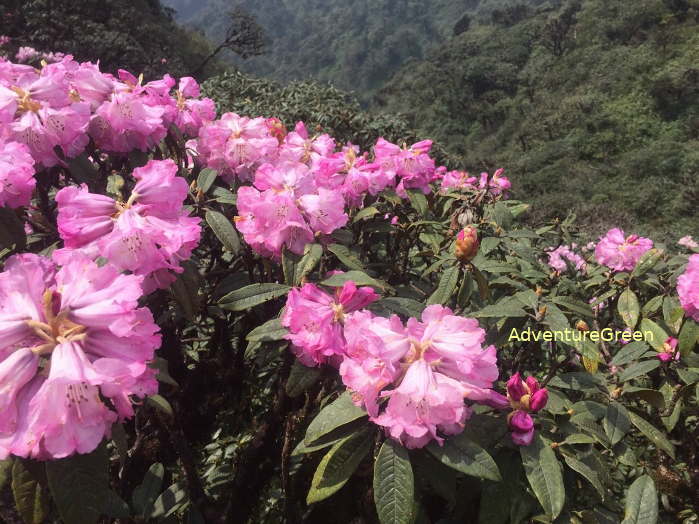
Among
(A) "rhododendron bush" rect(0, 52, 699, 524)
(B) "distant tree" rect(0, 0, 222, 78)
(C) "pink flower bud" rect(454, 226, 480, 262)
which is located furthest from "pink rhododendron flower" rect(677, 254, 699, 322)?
(B) "distant tree" rect(0, 0, 222, 78)

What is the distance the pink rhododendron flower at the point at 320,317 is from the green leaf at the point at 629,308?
45.1 inches

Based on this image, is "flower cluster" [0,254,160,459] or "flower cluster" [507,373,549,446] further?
"flower cluster" [507,373,549,446]

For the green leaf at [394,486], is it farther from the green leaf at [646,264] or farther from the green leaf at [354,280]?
the green leaf at [646,264]

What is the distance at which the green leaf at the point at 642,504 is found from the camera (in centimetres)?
104

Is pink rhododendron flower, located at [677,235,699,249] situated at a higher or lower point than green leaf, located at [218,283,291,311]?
lower

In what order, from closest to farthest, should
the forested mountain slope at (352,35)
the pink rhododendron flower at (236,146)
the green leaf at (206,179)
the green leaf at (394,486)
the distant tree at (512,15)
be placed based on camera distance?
the green leaf at (394,486) → the green leaf at (206,179) → the pink rhododendron flower at (236,146) → the distant tree at (512,15) → the forested mountain slope at (352,35)

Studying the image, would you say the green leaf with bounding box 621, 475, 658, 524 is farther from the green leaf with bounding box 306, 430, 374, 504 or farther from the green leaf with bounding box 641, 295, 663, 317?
the green leaf with bounding box 641, 295, 663, 317

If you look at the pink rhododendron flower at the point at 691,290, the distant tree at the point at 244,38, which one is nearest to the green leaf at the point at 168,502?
the pink rhododendron flower at the point at 691,290

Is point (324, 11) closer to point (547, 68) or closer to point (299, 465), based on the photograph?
point (547, 68)

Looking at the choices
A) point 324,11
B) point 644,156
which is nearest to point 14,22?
point 644,156

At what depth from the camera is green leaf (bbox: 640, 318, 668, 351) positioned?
1.54 m

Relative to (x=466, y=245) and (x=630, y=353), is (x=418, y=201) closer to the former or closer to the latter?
(x=466, y=245)

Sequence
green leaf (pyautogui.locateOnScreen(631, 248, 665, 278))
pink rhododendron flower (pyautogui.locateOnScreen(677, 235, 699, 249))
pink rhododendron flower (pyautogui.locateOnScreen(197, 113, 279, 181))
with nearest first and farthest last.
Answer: pink rhododendron flower (pyautogui.locateOnScreen(197, 113, 279, 181)) → green leaf (pyautogui.locateOnScreen(631, 248, 665, 278)) → pink rhododendron flower (pyautogui.locateOnScreen(677, 235, 699, 249))

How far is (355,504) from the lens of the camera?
1.34 metres
